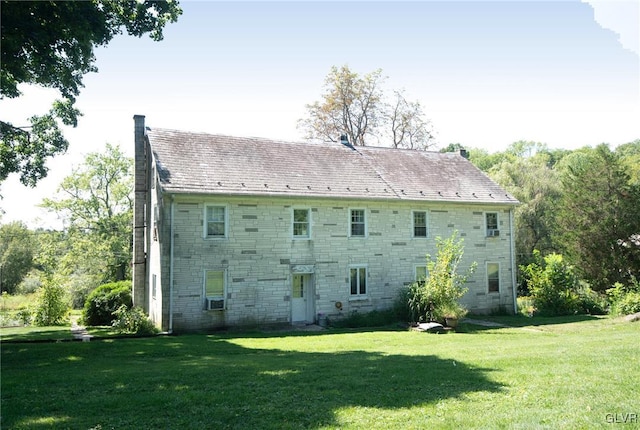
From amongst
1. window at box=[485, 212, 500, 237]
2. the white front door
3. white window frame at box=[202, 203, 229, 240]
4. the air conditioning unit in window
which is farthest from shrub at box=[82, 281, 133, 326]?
Answer: window at box=[485, 212, 500, 237]

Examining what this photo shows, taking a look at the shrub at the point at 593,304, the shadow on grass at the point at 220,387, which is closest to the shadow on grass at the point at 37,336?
the shadow on grass at the point at 220,387

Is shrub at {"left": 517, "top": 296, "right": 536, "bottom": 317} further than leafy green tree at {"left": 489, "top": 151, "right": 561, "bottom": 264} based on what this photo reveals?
No

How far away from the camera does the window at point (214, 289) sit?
17453mm

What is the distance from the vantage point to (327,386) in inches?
302

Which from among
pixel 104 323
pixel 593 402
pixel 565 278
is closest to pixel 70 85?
pixel 104 323

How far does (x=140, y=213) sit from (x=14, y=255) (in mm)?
36497

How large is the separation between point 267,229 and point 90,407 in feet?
40.4

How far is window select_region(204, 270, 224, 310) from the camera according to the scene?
57.3 feet

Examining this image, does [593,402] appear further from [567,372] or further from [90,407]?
[90,407]

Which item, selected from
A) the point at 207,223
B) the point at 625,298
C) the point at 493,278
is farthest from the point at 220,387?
the point at 625,298

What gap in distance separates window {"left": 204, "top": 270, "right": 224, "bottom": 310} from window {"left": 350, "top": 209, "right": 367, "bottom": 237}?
5973mm

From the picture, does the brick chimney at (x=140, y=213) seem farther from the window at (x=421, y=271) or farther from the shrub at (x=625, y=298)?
the shrub at (x=625, y=298)

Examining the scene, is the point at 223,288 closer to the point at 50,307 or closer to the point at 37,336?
the point at 37,336

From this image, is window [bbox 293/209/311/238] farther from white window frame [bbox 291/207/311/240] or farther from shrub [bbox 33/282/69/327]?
shrub [bbox 33/282/69/327]
